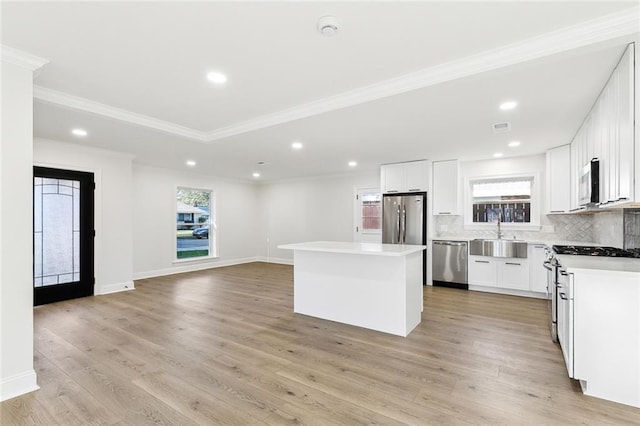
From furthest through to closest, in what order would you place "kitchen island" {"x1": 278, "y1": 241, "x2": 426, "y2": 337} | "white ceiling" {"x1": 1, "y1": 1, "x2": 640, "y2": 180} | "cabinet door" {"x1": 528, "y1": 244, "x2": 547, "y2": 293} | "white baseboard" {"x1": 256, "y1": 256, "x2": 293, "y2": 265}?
"white baseboard" {"x1": 256, "y1": 256, "x2": 293, "y2": 265} < "cabinet door" {"x1": 528, "y1": 244, "x2": 547, "y2": 293} < "kitchen island" {"x1": 278, "y1": 241, "x2": 426, "y2": 337} < "white ceiling" {"x1": 1, "y1": 1, "x2": 640, "y2": 180}

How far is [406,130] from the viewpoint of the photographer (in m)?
4.05

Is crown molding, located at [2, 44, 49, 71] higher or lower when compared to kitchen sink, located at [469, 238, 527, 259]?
higher

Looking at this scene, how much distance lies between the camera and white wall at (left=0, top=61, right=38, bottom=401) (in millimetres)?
2260

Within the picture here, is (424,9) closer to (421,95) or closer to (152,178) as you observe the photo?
(421,95)

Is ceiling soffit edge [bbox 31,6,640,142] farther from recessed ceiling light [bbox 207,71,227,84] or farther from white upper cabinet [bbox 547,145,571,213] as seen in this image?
white upper cabinet [bbox 547,145,571,213]

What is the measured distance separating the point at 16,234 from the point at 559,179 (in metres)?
6.56

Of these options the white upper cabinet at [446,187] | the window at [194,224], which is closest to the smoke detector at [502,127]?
the white upper cabinet at [446,187]

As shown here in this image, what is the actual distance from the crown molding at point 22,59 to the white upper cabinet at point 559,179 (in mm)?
6371

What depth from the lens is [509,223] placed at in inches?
227

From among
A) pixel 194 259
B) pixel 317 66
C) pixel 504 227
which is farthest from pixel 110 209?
pixel 504 227

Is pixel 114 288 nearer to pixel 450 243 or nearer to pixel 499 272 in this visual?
pixel 450 243

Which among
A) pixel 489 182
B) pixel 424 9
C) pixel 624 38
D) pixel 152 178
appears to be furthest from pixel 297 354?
pixel 152 178

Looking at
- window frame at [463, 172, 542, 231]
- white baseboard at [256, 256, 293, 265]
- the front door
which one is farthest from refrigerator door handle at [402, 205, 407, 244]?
the front door

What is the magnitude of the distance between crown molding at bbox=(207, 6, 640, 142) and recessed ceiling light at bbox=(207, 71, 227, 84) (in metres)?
0.88
